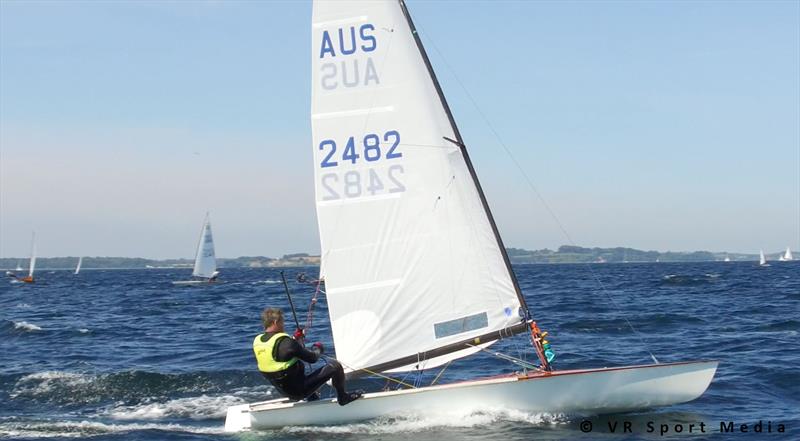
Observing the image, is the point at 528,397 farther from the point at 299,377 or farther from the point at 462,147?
the point at 462,147

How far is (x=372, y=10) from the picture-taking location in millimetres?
10547

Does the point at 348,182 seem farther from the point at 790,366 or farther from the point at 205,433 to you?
the point at 790,366

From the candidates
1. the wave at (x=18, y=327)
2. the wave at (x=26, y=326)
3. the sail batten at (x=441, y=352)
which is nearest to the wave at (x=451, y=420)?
the sail batten at (x=441, y=352)

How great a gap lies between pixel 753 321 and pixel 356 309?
14.8 metres

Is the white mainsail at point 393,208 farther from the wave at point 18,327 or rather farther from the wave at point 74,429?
the wave at point 18,327

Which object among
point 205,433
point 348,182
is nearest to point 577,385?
point 348,182

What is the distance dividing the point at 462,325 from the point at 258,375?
19.0 ft

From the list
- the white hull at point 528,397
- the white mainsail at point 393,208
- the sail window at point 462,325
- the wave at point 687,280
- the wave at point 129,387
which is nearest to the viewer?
the white hull at point 528,397

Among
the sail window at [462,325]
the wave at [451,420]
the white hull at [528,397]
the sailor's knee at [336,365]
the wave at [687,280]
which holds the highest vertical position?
the wave at [687,280]

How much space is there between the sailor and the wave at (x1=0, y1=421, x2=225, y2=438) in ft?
3.76

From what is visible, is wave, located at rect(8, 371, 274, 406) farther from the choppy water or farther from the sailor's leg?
the sailor's leg

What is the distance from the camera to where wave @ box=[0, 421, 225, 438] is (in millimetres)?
10711

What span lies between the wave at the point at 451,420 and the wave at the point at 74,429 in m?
1.46

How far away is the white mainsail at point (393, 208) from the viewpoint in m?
10.6
